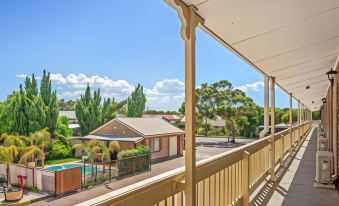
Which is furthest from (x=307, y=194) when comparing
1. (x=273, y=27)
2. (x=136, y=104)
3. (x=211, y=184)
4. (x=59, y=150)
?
(x=136, y=104)

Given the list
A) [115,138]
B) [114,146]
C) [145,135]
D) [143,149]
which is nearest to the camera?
[143,149]

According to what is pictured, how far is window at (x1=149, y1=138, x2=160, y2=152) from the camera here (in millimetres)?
19328

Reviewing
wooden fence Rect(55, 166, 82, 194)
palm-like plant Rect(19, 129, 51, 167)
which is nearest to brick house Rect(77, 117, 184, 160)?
palm-like plant Rect(19, 129, 51, 167)

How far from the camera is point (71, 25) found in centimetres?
4972

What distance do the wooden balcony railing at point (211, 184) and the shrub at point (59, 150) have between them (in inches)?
702

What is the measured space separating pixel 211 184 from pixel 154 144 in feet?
57.8

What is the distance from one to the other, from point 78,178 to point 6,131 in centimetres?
829

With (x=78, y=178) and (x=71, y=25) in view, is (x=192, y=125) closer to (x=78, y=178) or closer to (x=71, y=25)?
(x=78, y=178)

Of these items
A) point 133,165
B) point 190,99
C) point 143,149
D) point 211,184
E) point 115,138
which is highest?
point 190,99

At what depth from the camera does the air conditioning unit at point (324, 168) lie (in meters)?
4.14

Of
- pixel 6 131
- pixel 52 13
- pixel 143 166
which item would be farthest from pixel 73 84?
pixel 143 166

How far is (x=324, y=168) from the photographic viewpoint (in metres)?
4.21

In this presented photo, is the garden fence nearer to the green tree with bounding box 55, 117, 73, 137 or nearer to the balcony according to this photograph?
the green tree with bounding box 55, 117, 73, 137

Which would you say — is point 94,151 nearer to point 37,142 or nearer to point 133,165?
point 133,165
